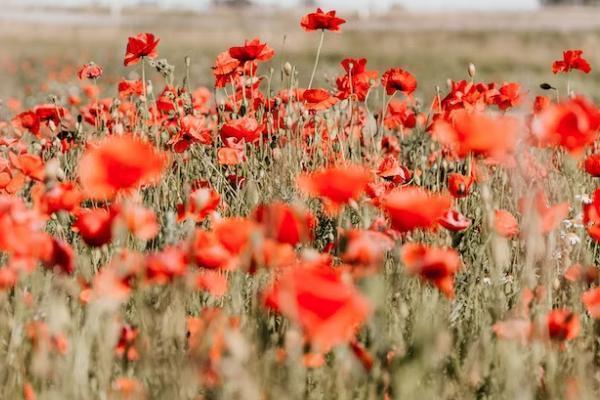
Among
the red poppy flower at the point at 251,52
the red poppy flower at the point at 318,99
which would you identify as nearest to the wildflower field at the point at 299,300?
the red poppy flower at the point at 318,99

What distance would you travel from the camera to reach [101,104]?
3.49 m

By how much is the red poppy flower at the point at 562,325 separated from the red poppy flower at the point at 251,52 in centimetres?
148

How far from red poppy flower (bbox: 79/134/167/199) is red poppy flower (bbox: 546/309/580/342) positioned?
2.51 feet

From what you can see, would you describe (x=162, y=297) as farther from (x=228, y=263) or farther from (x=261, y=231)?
(x=261, y=231)

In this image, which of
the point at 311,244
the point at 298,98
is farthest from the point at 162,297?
the point at 298,98

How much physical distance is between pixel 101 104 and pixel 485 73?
12.2m

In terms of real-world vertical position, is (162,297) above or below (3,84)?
above

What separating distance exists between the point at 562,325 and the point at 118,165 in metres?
0.83

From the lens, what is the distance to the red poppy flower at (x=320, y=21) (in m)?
2.88

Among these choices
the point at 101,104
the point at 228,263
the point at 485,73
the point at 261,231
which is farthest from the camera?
the point at 485,73

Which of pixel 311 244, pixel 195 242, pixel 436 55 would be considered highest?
pixel 195 242

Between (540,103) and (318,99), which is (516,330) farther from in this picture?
(540,103)

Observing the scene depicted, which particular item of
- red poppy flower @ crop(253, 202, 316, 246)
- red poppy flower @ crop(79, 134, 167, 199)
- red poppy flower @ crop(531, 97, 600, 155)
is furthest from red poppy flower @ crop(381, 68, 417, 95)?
red poppy flower @ crop(79, 134, 167, 199)

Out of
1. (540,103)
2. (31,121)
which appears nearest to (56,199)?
(31,121)
